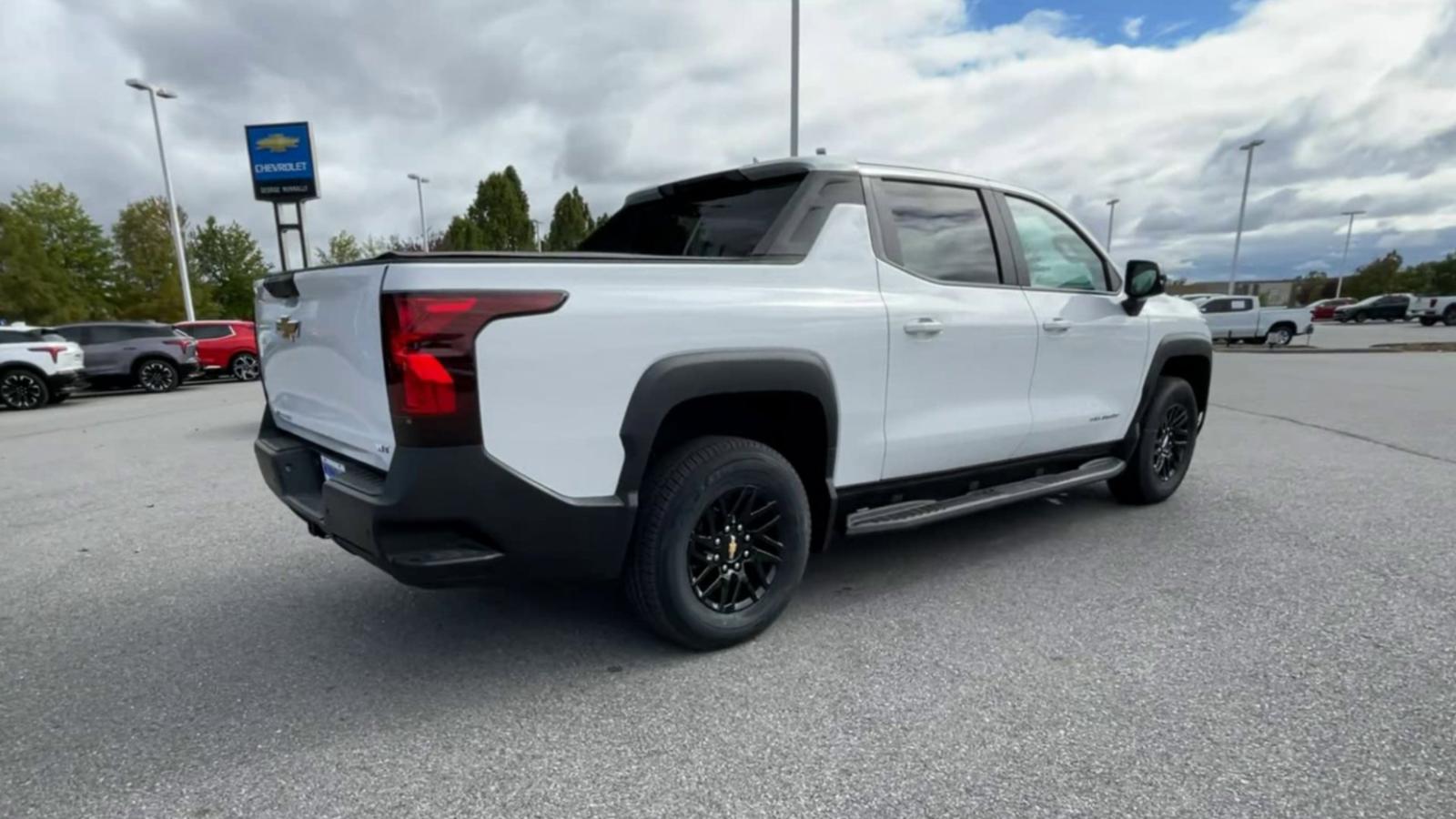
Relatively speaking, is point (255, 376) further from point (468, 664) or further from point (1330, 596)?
point (1330, 596)

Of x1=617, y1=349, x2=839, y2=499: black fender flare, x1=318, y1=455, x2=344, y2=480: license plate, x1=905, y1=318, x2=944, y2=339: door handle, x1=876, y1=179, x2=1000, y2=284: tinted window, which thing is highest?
x1=876, y1=179, x2=1000, y2=284: tinted window

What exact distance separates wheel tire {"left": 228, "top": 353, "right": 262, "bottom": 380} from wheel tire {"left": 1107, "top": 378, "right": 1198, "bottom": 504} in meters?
18.2

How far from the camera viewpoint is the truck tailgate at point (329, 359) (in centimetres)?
221

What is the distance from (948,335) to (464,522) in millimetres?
2117

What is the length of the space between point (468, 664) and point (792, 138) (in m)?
11.4

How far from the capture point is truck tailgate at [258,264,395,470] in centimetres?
221

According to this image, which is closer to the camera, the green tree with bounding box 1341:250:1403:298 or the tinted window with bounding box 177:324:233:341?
the tinted window with bounding box 177:324:233:341

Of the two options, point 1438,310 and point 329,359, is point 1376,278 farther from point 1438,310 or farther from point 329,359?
point 329,359

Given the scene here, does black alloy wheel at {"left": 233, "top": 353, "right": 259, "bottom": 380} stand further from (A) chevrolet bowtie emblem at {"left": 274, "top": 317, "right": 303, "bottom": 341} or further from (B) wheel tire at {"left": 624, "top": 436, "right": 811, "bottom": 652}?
(B) wheel tire at {"left": 624, "top": 436, "right": 811, "bottom": 652}

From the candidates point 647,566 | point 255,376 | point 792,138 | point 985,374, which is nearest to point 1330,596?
point 985,374

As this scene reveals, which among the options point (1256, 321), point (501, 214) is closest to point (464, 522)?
point (1256, 321)

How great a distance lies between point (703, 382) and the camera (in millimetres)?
2482

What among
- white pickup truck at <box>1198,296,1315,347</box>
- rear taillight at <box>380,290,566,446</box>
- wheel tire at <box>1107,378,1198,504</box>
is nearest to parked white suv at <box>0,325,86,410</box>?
rear taillight at <box>380,290,566,446</box>

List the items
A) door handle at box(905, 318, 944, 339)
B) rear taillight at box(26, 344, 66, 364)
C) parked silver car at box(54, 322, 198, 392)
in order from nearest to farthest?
door handle at box(905, 318, 944, 339), rear taillight at box(26, 344, 66, 364), parked silver car at box(54, 322, 198, 392)
